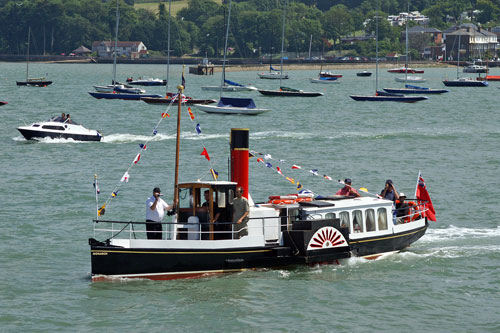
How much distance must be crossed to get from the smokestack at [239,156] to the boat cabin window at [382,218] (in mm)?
4775

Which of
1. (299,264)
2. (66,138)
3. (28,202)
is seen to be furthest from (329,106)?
(299,264)

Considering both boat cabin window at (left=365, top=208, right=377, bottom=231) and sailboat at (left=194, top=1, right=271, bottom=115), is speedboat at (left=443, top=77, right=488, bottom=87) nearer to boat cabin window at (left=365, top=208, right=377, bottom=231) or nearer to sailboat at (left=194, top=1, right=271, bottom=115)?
sailboat at (left=194, top=1, right=271, bottom=115)

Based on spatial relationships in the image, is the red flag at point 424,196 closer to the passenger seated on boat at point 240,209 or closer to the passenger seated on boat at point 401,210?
the passenger seated on boat at point 401,210

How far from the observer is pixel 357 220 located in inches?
1150

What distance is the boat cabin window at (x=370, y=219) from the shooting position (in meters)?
29.5

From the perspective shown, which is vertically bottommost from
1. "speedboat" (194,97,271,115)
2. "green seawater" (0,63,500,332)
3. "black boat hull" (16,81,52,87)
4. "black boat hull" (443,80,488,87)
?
"green seawater" (0,63,500,332)

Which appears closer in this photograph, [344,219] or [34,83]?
[344,219]

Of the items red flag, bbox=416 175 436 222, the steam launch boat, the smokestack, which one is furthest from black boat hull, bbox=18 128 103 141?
the smokestack

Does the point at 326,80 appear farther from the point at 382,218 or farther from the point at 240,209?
the point at 240,209

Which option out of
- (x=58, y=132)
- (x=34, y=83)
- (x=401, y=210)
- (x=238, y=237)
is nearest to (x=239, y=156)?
(x=238, y=237)

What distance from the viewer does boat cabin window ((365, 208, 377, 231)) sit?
2945cm

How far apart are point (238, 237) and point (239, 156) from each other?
2950 millimetres

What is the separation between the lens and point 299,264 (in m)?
28.1

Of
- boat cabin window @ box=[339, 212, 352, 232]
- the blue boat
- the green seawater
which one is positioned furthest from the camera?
the blue boat
